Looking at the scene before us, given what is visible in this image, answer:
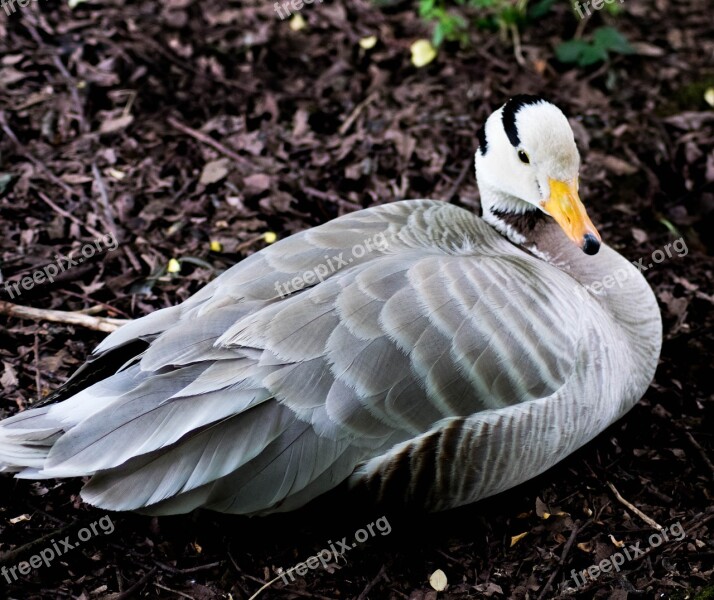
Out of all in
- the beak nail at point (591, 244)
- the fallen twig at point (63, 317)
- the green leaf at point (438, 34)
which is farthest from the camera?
the green leaf at point (438, 34)

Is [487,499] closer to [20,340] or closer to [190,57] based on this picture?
[20,340]

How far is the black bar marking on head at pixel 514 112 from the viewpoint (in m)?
3.68

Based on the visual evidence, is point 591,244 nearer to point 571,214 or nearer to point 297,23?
point 571,214

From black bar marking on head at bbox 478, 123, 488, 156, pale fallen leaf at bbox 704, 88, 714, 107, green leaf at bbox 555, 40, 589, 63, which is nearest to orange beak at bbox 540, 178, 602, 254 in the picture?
black bar marking on head at bbox 478, 123, 488, 156

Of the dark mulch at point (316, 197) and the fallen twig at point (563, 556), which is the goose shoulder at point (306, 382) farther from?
the fallen twig at point (563, 556)

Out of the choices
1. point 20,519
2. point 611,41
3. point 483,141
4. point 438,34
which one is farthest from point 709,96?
point 20,519

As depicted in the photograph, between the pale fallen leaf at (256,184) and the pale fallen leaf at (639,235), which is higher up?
the pale fallen leaf at (256,184)

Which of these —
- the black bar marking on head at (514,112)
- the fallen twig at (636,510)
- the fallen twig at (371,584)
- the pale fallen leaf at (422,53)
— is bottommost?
the fallen twig at (636,510)

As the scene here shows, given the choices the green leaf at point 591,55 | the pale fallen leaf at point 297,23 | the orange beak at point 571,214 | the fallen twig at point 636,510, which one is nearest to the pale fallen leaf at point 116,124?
the pale fallen leaf at point 297,23

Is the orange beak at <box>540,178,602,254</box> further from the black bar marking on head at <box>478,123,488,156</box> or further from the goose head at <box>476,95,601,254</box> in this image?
the black bar marking on head at <box>478,123,488,156</box>

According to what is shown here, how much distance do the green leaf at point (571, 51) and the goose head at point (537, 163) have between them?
2426 millimetres

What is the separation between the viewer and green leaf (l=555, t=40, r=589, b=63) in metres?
6.06

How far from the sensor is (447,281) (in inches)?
133

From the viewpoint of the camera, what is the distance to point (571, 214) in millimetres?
3654
